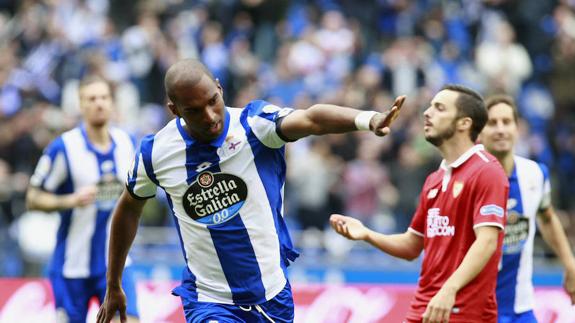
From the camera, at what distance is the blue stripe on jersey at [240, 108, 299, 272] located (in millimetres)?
6641

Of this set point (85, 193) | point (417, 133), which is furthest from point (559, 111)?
point (85, 193)

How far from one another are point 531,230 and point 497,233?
1898 mm

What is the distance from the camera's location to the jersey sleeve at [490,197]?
6.69 metres

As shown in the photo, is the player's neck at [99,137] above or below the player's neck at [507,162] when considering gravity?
above

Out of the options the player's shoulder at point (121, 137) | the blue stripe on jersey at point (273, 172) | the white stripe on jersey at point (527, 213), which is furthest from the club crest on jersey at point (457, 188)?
the player's shoulder at point (121, 137)

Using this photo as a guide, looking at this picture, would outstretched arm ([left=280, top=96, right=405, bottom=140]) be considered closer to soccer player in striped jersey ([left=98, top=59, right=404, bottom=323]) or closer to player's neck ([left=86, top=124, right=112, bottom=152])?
soccer player in striped jersey ([left=98, top=59, right=404, bottom=323])

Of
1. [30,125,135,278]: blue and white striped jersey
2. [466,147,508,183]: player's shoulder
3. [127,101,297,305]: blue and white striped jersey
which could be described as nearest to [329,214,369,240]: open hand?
[127,101,297,305]: blue and white striped jersey

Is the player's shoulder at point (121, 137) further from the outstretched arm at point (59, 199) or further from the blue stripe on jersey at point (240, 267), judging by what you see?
the blue stripe on jersey at point (240, 267)

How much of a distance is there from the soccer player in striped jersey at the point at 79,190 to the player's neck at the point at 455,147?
3.27 metres

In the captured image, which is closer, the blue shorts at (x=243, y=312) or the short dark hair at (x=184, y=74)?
the short dark hair at (x=184, y=74)

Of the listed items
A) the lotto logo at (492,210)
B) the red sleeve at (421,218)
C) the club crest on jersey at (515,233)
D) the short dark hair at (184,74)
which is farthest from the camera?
the club crest on jersey at (515,233)

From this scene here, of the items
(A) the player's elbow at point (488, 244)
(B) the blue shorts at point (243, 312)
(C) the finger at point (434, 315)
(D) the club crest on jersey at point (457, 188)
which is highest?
(D) the club crest on jersey at point (457, 188)

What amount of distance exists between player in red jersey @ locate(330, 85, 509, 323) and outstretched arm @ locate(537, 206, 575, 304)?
158 cm

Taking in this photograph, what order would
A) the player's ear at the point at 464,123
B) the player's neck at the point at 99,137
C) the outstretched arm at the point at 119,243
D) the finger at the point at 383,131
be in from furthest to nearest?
the player's neck at the point at 99,137
the player's ear at the point at 464,123
the outstretched arm at the point at 119,243
the finger at the point at 383,131
